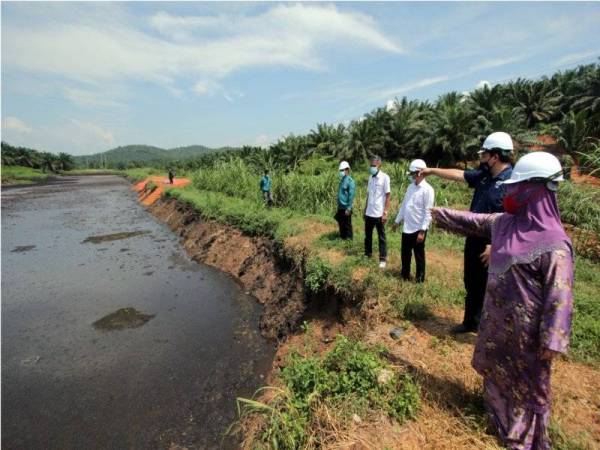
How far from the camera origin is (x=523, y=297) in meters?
2.08

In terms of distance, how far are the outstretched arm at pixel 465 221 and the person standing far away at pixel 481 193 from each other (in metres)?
0.44

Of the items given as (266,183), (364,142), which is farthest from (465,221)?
(364,142)

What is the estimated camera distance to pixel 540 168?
1.93m

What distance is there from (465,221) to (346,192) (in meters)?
3.97

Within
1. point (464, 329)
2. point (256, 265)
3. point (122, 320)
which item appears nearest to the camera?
point (464, 329)

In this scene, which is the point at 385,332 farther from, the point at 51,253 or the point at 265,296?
the point at 51,253

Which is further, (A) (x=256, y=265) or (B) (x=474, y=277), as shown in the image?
(A) (x=256, y=265)

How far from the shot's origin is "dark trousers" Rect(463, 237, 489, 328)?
134 inches

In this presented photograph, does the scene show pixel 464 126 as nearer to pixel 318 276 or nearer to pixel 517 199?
pixel 318 276

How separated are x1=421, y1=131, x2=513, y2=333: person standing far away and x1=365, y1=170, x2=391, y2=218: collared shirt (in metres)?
1.79

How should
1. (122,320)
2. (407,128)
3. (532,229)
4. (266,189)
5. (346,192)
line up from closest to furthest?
(532,229) < (346,192) < (122,320) < (266,189) < (407,128)

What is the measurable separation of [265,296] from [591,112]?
2560cm

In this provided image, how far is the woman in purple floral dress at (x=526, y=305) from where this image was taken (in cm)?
191

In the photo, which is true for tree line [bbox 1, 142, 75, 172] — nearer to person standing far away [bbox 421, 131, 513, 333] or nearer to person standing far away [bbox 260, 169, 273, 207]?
person standing far away [bbox 260, 169, 273, 207]
